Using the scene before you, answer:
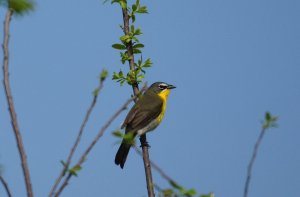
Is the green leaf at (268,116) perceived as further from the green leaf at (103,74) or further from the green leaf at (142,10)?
the green leaf at (142,10)

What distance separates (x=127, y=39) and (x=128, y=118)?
208cm

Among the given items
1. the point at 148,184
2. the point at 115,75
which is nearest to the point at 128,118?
the point at 115,75

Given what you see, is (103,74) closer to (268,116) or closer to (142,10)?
(268,116)

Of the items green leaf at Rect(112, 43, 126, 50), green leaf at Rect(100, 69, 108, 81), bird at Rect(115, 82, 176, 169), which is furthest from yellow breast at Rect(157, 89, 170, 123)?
green leaf at Rect(100, 69, 108, 81)

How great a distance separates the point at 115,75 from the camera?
568 cm

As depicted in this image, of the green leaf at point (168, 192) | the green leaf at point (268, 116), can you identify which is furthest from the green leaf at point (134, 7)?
the green leaf at point (168, 192)

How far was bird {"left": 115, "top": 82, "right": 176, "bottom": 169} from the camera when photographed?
7.52m

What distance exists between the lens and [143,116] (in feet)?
25.5

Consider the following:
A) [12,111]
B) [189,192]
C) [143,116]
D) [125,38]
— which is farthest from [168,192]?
[143,116]

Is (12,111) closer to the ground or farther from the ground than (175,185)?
farther from the ground

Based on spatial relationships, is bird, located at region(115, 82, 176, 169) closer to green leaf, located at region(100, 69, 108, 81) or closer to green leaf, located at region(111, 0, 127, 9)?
→ green leaf, located at region(111, 0, 127, 9)

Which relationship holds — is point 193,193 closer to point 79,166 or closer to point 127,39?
point 79,166

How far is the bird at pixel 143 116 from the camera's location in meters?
7.52

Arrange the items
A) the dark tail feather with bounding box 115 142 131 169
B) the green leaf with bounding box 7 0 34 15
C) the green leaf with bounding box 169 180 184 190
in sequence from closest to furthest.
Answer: the green leaf with bounding box 169 180 184 190, the green leaf with bounding box 7 0 34 15, the dark tail feather with bounding box 115 142 131 169
